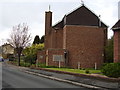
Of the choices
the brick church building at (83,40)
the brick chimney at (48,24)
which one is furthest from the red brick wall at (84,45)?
the brick chimney at (48,24)

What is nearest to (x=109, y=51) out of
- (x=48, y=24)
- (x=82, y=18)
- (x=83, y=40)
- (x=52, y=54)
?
(x=83, y=40)

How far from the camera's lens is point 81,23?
45.5 m

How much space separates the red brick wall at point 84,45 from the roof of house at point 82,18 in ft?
2.92

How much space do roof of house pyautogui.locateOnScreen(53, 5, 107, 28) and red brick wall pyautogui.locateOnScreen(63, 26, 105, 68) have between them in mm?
890

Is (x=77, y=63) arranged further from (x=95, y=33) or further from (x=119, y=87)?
(x=119, y=87)

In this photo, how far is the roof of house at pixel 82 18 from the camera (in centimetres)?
4525

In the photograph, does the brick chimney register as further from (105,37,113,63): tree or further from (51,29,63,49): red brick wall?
(105,37,113,63): tree

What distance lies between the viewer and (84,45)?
45.3 meters

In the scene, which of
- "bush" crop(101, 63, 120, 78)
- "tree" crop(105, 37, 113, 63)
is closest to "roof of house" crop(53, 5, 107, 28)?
"tree" crop(105, 37, 113, 63)

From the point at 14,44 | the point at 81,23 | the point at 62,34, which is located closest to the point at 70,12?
the point at 81,23

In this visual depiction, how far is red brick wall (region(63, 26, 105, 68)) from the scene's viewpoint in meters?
44.4

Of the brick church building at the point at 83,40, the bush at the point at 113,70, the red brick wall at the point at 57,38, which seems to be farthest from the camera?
the red brick wall at the point at 57,38

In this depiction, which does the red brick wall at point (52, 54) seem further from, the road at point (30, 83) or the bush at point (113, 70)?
the bush at point (113, 70)

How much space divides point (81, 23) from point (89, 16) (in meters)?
2.07
